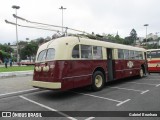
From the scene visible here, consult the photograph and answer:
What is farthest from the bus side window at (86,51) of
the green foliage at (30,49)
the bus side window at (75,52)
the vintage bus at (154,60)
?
the green foliage at (30,49)

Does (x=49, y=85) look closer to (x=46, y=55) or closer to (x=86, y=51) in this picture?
(x=46, y=55)

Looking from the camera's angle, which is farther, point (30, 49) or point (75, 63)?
point (30, 49)

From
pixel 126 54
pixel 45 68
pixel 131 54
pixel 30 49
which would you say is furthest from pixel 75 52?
pixel 30 49

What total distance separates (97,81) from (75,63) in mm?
2223

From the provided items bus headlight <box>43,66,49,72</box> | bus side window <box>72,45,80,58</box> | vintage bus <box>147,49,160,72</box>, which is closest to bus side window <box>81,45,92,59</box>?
bus side window <box>72,45,80,58</box>

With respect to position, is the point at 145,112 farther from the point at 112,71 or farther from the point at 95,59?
the point at 112,71

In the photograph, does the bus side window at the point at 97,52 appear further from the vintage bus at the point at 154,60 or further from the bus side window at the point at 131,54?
the vintage bus at the point at 154,60

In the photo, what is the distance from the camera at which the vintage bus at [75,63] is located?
8891 mm

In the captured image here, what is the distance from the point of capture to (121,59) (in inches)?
531

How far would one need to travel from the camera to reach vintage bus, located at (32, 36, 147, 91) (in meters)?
8.89

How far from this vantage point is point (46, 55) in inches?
386

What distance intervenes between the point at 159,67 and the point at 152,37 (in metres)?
152

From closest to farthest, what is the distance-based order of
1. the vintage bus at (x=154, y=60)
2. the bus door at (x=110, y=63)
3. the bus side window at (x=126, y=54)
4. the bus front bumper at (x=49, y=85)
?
Answer: the bus front bumper at (x=49, y=85) → the bus door at (x=110, y=63) → the bus side window at (x=126, y=54) → the vintage bus at (x=154, y=60)

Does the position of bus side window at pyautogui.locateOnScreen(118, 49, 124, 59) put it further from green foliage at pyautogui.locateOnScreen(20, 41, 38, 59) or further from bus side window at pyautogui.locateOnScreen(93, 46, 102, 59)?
green foliage at pyautogui.locateOnScreen(20, 41, 38, 59)
